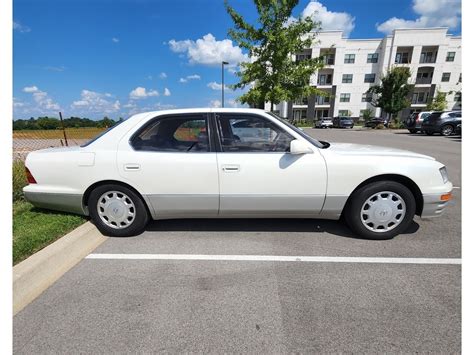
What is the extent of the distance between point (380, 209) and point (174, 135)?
2.69m

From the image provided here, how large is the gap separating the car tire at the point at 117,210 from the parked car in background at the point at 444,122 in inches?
888

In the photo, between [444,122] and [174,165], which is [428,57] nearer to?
[444,122]

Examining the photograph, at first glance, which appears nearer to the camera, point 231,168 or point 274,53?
point 231,168

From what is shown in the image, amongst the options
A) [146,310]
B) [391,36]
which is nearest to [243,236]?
[146,310]

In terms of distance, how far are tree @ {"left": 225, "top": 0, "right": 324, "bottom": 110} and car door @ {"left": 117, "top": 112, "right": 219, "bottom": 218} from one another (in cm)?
719

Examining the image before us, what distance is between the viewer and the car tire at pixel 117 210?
10.5 ft

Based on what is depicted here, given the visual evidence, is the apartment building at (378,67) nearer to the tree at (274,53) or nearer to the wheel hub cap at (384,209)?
the tree at (274,53)

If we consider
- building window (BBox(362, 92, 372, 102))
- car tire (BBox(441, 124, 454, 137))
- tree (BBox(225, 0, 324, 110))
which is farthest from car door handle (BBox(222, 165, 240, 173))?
building window (BBox(362, 92, 372, 102))

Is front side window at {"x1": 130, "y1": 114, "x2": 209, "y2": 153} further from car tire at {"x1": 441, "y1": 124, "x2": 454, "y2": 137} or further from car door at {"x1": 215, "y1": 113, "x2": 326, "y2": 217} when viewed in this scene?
car tire at {"x1": 441, "y1": 124, "x2": 454, "y2": 137}

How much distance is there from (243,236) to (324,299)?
1332 millimetres

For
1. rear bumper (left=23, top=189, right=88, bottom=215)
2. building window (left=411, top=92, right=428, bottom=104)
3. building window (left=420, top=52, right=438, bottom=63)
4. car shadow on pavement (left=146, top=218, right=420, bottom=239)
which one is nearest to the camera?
rear bumper (left=23, top=189, right=88, bottom=215)

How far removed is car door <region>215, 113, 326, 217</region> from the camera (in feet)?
9.84

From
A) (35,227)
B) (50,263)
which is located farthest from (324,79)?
(50,263)

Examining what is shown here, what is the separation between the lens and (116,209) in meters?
3.25
